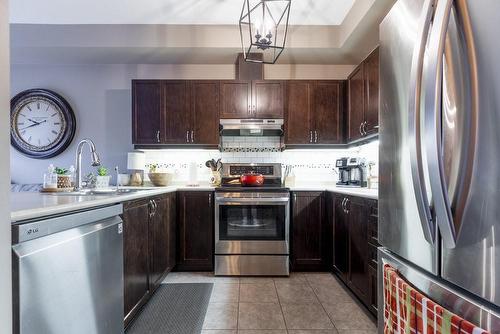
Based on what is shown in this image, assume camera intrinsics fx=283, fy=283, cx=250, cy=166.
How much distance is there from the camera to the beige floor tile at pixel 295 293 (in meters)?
2.37

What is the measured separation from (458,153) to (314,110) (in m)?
2.76

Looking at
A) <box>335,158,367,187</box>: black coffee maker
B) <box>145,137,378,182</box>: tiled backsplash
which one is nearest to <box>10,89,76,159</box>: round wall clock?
<box>145,137,378,182</box>: tiled backsplash

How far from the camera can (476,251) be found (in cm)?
67

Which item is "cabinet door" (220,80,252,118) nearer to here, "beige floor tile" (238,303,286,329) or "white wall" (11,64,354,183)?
"white wall" (11,64,354,183)

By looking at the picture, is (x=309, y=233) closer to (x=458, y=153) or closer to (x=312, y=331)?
(x=312, y=331)

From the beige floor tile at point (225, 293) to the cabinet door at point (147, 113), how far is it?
1770 mm

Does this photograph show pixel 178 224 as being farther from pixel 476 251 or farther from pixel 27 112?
pixel 476 251

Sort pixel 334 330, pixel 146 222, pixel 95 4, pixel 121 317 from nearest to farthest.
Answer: pixel 121 317 → pixel 334 330 → pixel 146 222 → pixel 95 4

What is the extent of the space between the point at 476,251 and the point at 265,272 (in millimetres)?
2443

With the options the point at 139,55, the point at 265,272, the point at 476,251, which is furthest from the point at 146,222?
the point at 139,55

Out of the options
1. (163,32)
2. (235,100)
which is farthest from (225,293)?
(163,32)

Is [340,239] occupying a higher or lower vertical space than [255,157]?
lower

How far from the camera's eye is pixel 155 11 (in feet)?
9.61

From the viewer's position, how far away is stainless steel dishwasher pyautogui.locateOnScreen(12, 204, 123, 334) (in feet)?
2.99
